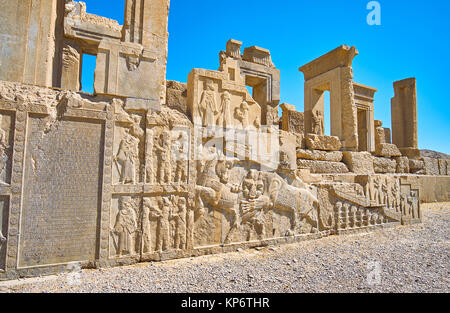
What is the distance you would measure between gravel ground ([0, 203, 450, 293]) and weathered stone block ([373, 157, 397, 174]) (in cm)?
442

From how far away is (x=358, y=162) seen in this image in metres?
7.36

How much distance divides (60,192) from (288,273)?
2.70 m

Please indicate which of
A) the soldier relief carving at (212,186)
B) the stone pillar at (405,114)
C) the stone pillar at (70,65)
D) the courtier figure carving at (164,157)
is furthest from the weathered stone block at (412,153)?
the stone pillar at (70,65)

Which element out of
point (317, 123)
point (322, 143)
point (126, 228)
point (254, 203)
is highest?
point (317, 123)

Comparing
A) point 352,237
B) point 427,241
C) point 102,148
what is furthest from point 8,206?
point 427,241

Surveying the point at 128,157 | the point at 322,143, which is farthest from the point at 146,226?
the point at 322,143

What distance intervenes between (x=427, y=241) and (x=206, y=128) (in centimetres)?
416

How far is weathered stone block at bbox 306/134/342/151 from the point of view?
6.80m

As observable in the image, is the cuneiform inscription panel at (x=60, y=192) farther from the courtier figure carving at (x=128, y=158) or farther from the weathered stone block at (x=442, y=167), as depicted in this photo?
the weathered stone block at (x=442, y=167)

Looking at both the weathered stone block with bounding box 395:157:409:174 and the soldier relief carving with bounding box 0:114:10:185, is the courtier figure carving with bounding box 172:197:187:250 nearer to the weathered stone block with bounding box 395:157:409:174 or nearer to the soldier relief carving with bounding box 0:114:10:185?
the soldier relief carving with bounding box 0:114:10:185

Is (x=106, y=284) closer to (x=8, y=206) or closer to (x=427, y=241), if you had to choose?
(x=8, y=206)

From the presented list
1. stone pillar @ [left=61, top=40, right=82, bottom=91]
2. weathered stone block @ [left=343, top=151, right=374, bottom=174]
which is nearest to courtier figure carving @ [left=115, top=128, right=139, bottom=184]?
stone pillar @ [left=61, top=40, right=82, bottom=91]

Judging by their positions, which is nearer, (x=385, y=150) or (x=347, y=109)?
(x=347, y=109)

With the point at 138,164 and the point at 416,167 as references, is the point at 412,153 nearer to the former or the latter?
the point at 416,167
